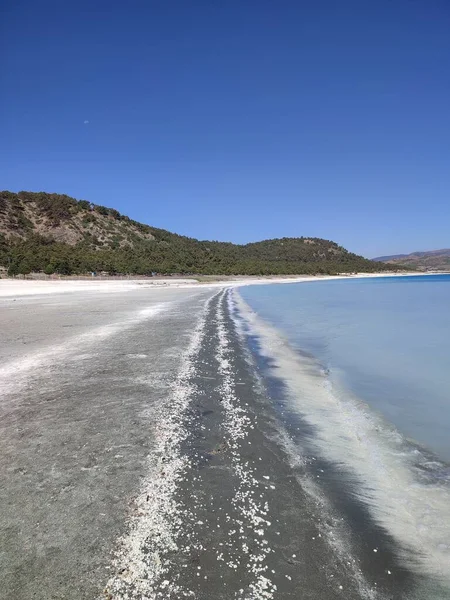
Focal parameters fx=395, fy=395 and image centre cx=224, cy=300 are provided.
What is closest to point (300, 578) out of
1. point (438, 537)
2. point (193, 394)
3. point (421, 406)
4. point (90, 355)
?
point (438, 537)

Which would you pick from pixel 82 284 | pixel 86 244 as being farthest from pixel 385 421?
pixel 86 244

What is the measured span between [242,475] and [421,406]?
417 centimetres

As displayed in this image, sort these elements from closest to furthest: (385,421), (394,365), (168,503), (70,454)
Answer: (168,503) < (70,454) < (385,421) < (394,365)

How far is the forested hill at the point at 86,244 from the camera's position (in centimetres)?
7250

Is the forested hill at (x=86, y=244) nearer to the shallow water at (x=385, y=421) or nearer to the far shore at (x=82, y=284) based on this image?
the far shore at (x=82, y=284)

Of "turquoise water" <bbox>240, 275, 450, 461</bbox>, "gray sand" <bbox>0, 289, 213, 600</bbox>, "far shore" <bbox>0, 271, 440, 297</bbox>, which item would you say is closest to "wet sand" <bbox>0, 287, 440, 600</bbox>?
"gray sand" <bbox>0, 289, 213, 600</bbox>

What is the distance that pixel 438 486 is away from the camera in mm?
3871

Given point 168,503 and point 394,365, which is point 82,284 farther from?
point 168,503

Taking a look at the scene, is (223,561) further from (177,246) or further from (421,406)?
(177,246)

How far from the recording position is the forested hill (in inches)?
2854

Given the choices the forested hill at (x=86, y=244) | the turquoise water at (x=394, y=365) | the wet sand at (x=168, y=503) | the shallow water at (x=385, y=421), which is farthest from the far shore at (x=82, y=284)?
the wet sand at (x=168, y=503)

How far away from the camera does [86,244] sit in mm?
97500

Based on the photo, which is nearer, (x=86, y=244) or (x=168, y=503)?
(x=168, y=503)

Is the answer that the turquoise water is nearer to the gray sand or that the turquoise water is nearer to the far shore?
the gray sand
